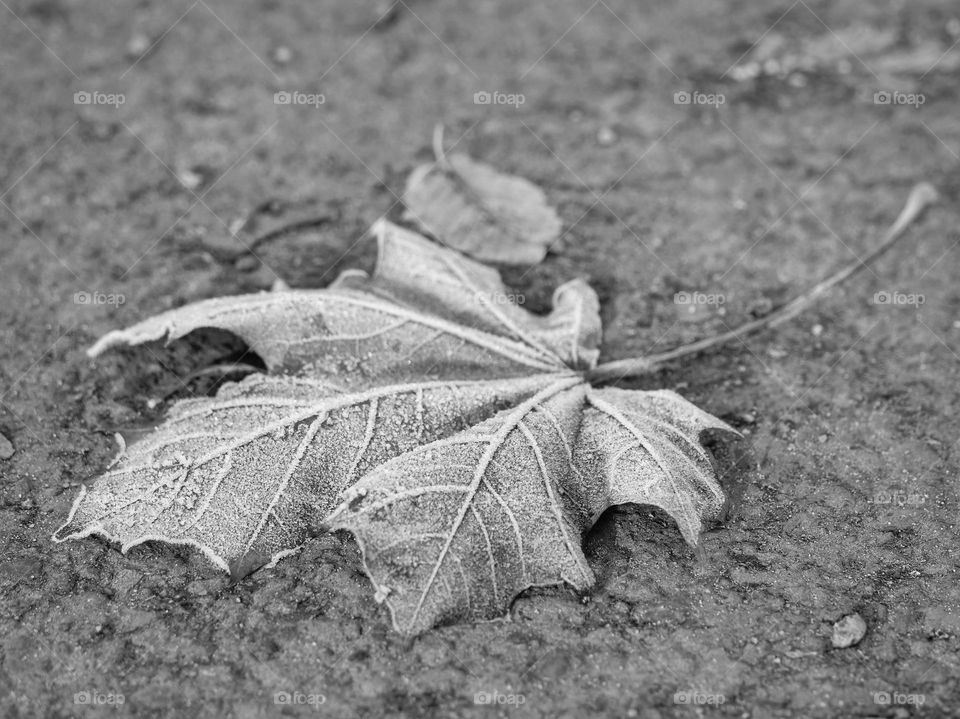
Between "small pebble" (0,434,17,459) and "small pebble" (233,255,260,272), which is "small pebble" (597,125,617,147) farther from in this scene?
"small pebble" (0,434,17,459)

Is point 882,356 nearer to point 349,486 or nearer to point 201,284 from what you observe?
point 349,486

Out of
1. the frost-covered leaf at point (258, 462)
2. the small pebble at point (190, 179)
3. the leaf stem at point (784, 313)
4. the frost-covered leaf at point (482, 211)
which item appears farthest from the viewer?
the small pebble at point (190, 179)

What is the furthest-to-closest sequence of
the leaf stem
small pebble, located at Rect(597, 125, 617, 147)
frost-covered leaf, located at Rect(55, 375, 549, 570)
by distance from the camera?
small pebble, located at Rect(597, 125, 617, 147)
the leaf stem
frost-covered leaf, located at Rect(55, 375, 549, 570)

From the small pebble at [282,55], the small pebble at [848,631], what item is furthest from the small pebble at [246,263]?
the small pebble at [848,631]

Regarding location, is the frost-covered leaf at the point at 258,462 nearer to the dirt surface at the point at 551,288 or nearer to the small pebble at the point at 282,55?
the dirt surface at the point at 551,288

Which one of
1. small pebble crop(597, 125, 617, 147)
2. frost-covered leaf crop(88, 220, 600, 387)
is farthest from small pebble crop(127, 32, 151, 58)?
small pebble crop(597, 125, 617, 147)

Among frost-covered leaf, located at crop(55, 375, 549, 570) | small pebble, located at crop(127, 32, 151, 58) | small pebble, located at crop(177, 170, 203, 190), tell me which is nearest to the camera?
frost-covered leaf, located at crop(55, 375, 549, 570)
